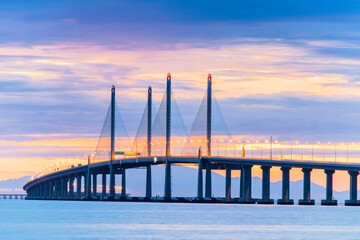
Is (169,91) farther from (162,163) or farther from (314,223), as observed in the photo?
(314,223)

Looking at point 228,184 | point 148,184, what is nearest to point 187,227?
point 228,184

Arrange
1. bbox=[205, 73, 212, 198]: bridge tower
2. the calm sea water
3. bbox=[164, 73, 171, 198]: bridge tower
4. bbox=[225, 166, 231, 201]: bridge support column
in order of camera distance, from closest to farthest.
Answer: the calm sea water, bbox=[205, 73, 212, 198]: bridge tower, bbox=[164, 73, 171, 198]: bridge tower, bbox=[225, 166, 231, 201]: bridge support column

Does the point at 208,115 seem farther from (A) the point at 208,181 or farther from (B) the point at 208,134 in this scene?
(A) the point at 208,181

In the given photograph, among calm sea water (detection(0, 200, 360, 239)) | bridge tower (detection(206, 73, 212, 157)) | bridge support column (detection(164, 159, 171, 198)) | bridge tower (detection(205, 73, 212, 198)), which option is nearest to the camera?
calm sea water (detection(0, 200, 360, 239))

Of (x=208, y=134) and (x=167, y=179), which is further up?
(x=208, y=134)

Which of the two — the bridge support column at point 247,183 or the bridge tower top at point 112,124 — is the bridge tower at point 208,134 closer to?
the bridge support column at point 247,183

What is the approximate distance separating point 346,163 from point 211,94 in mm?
23781

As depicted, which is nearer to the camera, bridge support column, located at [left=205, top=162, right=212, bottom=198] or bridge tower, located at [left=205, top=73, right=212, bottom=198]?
bridge tower, located at [left=205, top=73, right=212, bottom=198]

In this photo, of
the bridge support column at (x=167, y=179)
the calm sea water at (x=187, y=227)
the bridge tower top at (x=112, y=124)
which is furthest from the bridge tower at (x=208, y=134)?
the calm sea water at (x=187, y=227)

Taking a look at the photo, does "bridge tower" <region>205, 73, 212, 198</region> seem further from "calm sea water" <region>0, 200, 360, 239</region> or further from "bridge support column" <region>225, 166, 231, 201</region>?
"calm sea water" <region>0, 200, 360, 239</region>

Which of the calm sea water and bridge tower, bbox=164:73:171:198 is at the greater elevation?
bridge tower, bbox=164:73:171:198

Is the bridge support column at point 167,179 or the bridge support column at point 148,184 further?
the bridge support column at point 148,184

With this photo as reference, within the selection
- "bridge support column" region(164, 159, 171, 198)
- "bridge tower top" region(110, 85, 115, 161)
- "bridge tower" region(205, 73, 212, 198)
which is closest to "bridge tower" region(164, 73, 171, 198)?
"bridge support column" region(164, 159, 171, 198)

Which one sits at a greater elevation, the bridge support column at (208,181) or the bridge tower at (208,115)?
the bridge tower at (208,115)
